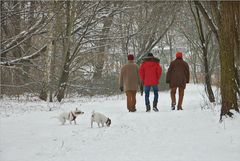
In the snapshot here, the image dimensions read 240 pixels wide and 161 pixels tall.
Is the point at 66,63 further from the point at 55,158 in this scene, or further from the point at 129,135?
the point at 55,158

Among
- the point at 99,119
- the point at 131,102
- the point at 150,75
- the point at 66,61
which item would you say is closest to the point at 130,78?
the point at 150,75

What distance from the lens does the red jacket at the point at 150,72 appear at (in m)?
14.6

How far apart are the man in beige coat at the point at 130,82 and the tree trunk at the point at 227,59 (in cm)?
481

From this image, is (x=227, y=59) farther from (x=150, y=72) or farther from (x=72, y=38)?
(x=72, y=38)

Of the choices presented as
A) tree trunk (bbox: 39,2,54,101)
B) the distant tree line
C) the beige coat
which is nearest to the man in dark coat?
the beige coat

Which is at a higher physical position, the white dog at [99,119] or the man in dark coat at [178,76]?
the man in dark coat at [178,76]

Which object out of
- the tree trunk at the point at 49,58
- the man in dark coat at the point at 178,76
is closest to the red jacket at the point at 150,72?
the man in dark coat at the point at 178,76

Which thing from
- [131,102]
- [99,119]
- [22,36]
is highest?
[22,36]

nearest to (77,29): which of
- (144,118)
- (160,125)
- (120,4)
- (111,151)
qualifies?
(120,4)

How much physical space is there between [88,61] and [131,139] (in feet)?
50.6

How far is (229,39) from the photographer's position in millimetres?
10305

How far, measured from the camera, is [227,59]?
10.3 m

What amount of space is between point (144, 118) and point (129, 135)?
268cm

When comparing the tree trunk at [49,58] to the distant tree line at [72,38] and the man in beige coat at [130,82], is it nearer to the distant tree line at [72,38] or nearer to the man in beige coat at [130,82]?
the distant tree line at [72,38]
